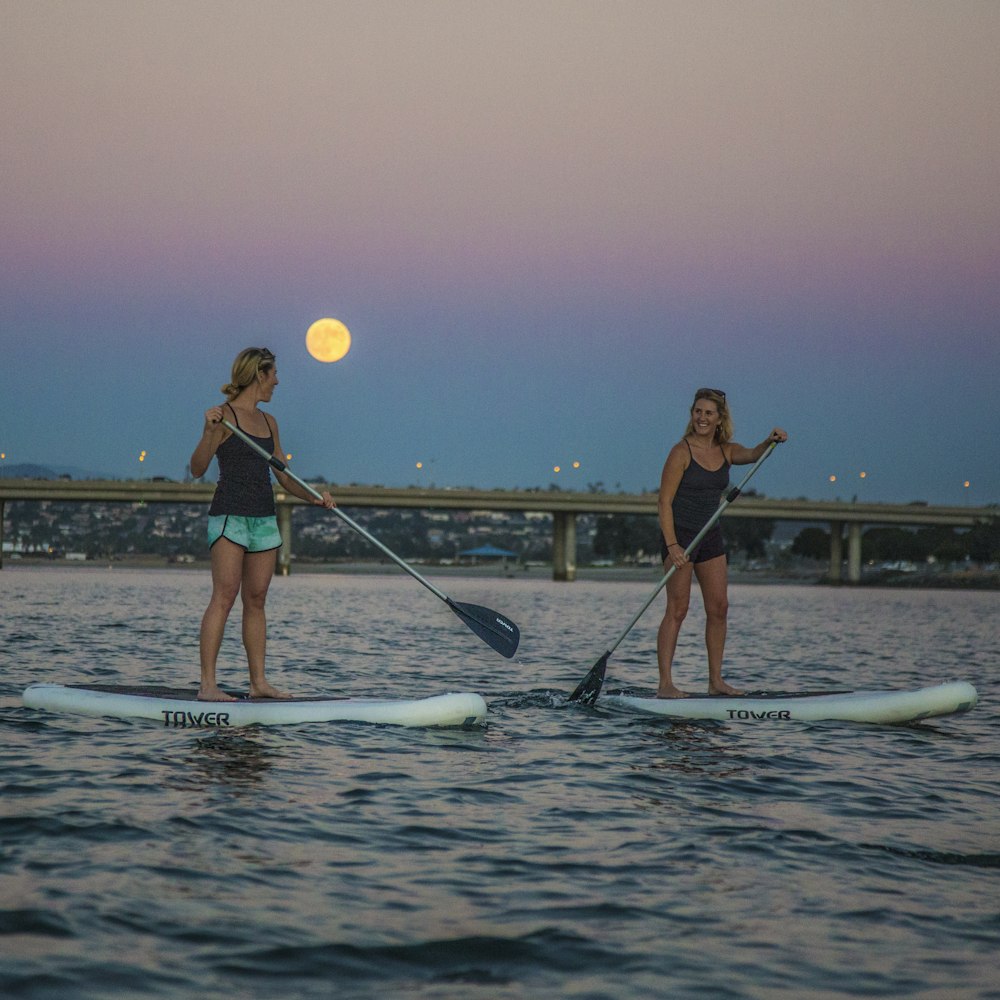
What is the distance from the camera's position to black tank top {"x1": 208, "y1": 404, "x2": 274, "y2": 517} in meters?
8.52

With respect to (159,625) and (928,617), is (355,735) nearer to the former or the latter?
(159,625)

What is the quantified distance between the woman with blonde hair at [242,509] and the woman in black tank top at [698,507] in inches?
121

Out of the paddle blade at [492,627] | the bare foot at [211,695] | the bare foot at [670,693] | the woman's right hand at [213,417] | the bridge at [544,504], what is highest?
the bridge at [544,504]

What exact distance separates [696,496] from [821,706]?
192 centimetres

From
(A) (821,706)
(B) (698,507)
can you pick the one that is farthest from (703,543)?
(A) (821,706)

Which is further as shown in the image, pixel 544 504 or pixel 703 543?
pixel 544 504

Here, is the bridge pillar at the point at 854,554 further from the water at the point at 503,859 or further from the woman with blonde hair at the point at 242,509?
the woman with blonde hair at the point at 242,509

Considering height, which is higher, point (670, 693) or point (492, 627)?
point (492, 627)

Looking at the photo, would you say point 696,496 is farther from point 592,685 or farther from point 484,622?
point 484,622

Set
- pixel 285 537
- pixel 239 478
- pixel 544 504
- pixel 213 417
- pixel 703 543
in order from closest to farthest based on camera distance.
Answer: pixel 213 417
pixel 239 478
pixel 703 543
pixel 544 504
pixel 285 537

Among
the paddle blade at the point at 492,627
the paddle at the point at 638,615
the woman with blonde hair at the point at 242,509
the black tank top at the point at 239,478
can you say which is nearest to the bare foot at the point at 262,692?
the woman with blonde hair at the point at 242,509

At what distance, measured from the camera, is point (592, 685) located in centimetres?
1082

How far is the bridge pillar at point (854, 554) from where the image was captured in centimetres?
10744

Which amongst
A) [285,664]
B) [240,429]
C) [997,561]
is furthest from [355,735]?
[997,561]
